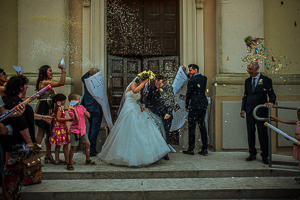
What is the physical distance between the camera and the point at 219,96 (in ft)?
20.6

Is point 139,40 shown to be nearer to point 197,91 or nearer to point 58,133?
point 197,91

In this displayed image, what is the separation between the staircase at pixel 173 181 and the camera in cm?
361

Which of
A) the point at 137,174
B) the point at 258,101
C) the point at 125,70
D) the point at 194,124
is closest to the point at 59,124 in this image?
the point at 137,174

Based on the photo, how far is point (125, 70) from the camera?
6977 millimetres

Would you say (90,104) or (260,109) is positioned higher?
(90,104)

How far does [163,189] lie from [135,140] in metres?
1.15

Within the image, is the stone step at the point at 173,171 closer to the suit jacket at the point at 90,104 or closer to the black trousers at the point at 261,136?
the black trousers at the point at 261,136

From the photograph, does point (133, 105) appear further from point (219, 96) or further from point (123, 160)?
point (219, 96)

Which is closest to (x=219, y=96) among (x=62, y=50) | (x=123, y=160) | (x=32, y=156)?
(x=123, y=160)

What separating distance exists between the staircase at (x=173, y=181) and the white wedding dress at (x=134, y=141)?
16 cm

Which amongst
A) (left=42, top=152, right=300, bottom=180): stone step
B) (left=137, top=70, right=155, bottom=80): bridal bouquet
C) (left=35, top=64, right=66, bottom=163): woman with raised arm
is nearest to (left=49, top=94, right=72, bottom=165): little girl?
(left=35, top=64, right=66, bottom=163): woman with raised arm

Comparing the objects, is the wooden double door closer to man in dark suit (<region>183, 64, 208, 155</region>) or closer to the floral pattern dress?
man in dark suit (<region>183, 64, 208, 155</region>)

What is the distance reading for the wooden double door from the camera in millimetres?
6871

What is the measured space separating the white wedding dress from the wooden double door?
6.27ft
